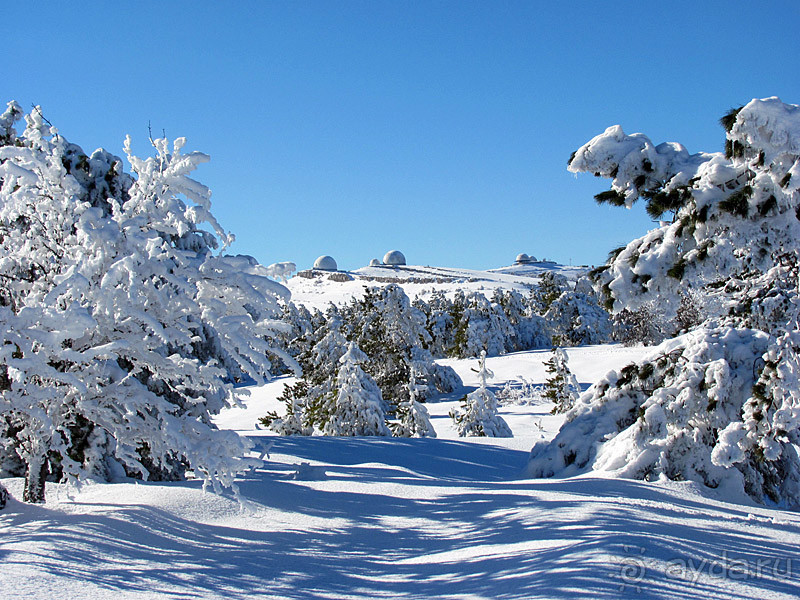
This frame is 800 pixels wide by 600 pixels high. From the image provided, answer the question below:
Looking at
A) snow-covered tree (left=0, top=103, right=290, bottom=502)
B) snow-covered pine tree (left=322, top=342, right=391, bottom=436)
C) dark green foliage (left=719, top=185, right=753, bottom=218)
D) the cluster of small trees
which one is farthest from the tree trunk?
snow-covered pine tree (left=322, top=342, right=391, bottom=436)

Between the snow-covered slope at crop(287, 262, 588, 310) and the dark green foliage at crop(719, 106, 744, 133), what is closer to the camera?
the dark green foliage at crop(719, 106, 744, 133)

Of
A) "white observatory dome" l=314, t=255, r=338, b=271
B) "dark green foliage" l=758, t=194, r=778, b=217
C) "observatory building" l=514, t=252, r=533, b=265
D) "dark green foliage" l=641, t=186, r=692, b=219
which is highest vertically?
"observatory building" l=514, t=252, r=533, b=265

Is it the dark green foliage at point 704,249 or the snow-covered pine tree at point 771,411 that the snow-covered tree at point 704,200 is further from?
the snow-covered pine tree at point 771,411

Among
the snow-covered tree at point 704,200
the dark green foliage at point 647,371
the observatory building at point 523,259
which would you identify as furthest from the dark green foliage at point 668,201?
the observatory building at point 523,259

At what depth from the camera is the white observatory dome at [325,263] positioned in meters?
106

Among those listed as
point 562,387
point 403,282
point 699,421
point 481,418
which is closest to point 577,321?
point 562,387

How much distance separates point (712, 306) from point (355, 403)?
39.6ft

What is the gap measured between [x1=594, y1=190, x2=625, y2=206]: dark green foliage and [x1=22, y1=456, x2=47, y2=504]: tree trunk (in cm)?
670

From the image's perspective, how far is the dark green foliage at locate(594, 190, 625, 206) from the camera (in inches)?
283

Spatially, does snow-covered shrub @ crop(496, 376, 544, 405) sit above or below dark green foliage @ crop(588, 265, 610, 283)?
below

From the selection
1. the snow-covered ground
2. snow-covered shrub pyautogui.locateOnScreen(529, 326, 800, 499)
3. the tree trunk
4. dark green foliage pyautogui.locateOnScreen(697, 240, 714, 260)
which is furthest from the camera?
snow-covered shrub pyautogui.locateOnScreen(529, 326, 800, 499)

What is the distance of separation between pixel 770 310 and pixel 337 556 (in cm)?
624

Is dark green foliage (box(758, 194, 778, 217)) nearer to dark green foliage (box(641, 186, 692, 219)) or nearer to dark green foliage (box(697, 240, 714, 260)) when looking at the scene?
dark green foliage (box(697, 240, 714, 260))

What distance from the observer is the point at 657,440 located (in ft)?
23.8
